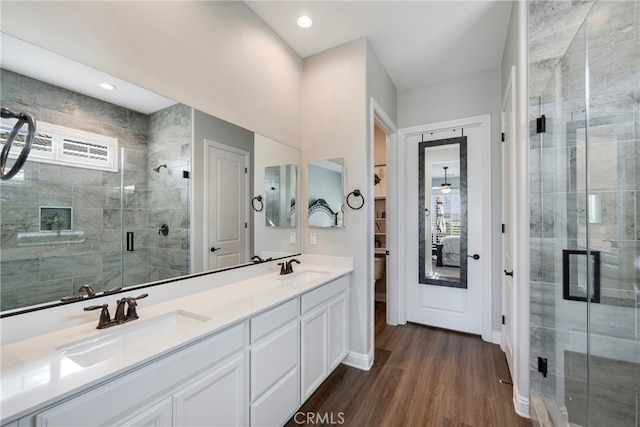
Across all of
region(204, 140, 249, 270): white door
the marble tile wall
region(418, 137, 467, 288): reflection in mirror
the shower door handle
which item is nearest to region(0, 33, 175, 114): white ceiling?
the marble tile wall

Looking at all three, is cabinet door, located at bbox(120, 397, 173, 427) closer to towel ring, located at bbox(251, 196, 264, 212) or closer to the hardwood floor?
the hardwood floor

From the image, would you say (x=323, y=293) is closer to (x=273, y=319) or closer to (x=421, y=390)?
(x=273, y=319)

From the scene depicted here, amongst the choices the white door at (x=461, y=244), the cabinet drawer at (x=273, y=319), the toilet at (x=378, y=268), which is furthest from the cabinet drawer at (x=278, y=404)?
the toilet at (x=378, y=268)

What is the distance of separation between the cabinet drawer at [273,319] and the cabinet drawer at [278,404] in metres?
0.34

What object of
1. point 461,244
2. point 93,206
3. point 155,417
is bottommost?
point 155,417

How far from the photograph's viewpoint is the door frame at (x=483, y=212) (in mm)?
2977

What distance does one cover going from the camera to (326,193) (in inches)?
103

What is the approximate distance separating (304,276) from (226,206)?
36.4 inches

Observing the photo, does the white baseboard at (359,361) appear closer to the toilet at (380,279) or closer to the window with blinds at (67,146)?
the toilet at (380,279)

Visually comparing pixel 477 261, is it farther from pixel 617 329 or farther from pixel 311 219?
pixel 311 219

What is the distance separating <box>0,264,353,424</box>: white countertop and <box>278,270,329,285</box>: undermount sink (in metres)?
0.45

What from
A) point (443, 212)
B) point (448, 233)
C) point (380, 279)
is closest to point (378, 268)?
point (380, 279)

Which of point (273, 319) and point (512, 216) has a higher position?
point (512, 216)

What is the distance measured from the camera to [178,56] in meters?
1.67
